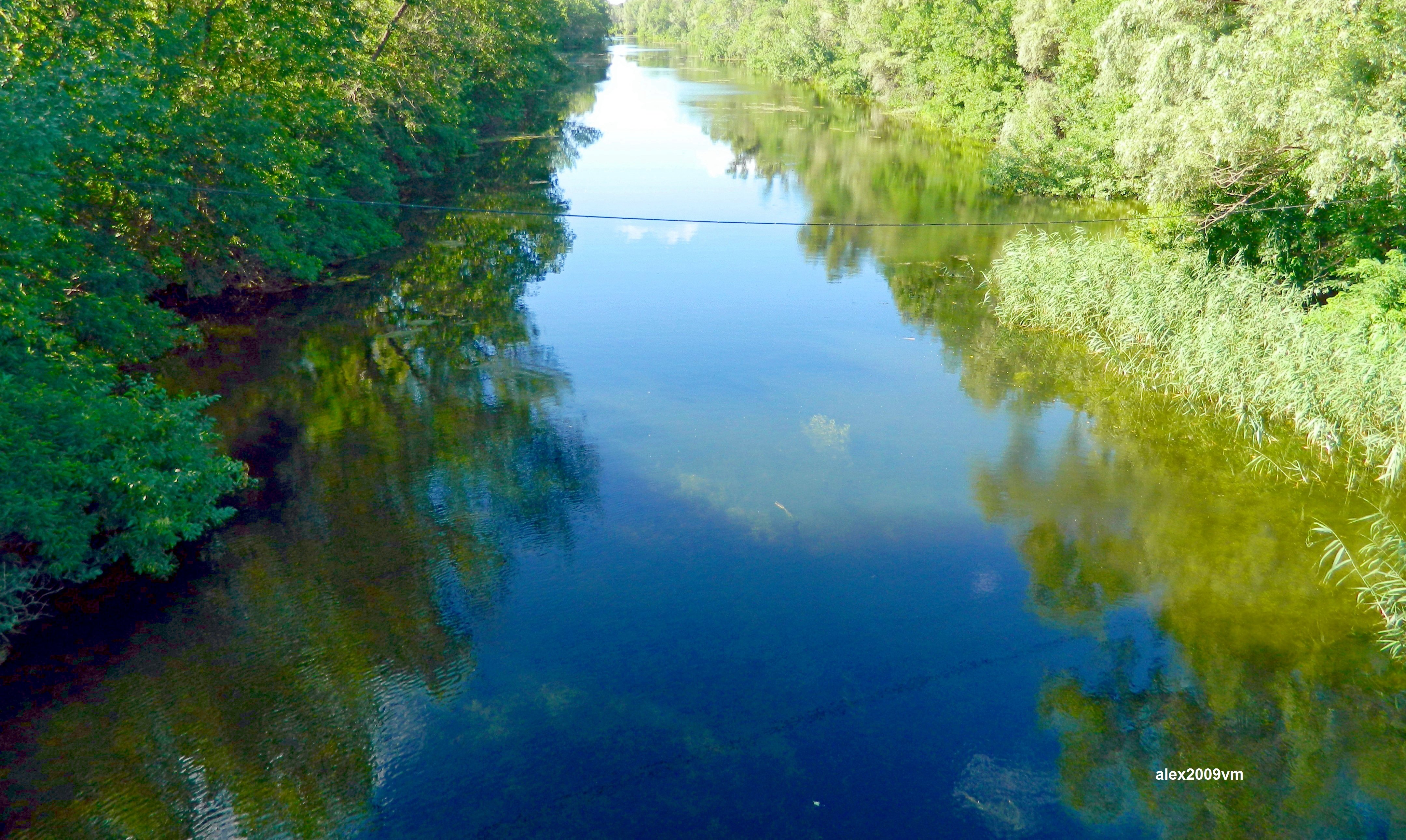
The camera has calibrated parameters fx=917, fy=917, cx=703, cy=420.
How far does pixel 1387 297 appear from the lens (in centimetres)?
1205

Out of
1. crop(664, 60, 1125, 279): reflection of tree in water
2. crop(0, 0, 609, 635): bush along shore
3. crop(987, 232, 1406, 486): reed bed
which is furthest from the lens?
crop(664, 60, 1125, 279): reflection of tree in water

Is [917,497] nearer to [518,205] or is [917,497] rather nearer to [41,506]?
[41,506]

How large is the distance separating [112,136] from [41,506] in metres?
5.36

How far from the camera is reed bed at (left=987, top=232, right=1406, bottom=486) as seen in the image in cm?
1109

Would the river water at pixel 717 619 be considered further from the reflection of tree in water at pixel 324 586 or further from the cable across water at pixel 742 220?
the cable across water at pixel 742 220

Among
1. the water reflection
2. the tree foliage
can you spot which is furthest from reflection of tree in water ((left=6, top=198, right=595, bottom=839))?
the tree foliage

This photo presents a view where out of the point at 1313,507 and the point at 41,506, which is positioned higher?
the point at 41,506

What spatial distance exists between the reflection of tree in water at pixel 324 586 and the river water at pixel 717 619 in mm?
38

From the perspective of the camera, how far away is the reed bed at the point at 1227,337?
1109 cm

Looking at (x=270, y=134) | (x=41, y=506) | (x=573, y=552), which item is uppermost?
(x=270, y=134)

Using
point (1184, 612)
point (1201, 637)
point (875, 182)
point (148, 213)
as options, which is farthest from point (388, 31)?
point (1201, 637)

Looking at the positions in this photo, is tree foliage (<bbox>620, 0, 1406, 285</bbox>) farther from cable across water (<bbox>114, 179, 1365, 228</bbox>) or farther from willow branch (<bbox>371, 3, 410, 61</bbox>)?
willow branch (<bbox>371, 3, 410, 61</bbox>)

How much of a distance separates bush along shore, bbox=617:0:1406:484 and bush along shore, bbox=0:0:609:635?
1271 cm

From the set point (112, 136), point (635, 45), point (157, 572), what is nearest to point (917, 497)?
point (157, 572)
